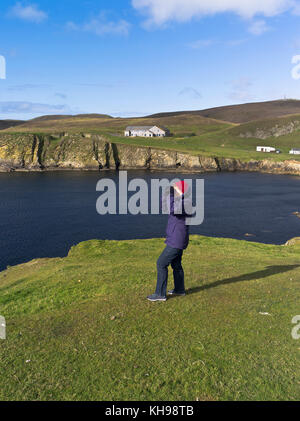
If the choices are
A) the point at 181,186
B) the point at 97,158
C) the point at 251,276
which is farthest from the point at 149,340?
the point at 97,158

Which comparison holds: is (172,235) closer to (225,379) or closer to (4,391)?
(225,379)

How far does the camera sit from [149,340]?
9.26 meters

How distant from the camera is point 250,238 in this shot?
173 feet

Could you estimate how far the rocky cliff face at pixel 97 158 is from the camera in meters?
152

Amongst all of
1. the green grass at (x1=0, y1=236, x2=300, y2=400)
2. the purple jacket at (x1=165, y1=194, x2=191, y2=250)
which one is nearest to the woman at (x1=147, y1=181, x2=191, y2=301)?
the purple jacket at (x1=165, y1=194, x2=191, y2=250)

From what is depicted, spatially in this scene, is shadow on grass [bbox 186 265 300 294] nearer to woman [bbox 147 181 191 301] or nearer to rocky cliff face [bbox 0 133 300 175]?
woman [bbox 147 181 191 301]

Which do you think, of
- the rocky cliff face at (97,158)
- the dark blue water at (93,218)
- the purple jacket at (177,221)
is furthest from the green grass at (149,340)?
the rocky cliff face at (97,158)

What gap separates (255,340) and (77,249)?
68.1ft

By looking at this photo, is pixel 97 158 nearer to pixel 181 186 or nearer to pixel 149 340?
pixel 181 186

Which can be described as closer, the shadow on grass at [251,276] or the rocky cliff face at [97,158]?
the shadow on grass at [251,276]

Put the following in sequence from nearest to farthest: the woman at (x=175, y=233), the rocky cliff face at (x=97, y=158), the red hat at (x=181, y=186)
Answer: the red hat at (x=181, y=186) < the woman at (x=175, y=233) < the rocky cliff face at (x=97, y=158)

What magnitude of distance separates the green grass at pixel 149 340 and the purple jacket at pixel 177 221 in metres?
2.38

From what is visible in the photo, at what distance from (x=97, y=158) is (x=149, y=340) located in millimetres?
154112

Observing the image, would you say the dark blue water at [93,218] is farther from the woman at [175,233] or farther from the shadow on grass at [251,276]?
the woman at [175,233]
